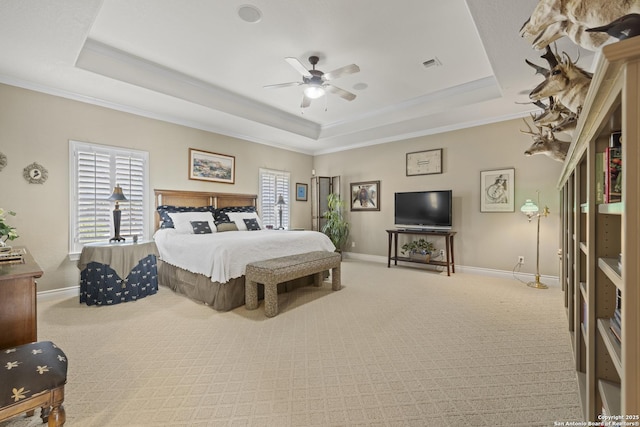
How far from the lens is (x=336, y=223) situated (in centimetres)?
679

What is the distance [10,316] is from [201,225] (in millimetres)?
3089

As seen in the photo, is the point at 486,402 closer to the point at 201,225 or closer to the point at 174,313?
the point at 174,313

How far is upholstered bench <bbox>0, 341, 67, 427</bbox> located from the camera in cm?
118

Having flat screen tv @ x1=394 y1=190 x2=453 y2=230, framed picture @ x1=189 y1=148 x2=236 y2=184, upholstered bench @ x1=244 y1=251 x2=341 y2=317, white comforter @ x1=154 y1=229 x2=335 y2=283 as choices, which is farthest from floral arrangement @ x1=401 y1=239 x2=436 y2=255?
framed picture @ x1=189 y1=148 x2=236 y2=184

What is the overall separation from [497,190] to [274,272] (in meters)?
4.20

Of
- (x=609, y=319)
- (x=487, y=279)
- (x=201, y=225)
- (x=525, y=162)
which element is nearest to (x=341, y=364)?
(x=609, y=319)

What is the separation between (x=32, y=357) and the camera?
52.7 inches

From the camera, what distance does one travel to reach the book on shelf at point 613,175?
1054 millimetres

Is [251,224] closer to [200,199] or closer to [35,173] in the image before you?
[200,199]

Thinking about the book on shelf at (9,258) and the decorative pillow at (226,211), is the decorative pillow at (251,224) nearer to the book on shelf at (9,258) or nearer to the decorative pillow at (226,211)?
the decorative pillow at (226,211)

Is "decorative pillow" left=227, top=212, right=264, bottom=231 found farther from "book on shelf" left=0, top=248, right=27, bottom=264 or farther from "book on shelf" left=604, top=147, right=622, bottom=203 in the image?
"book on shelf" left=604, top=147, right=622, bottom=203

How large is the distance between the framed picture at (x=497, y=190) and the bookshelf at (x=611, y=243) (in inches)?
118

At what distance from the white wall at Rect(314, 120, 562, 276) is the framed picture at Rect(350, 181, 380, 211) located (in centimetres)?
13

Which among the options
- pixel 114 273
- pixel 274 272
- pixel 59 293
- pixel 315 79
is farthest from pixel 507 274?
pixel 59 293
